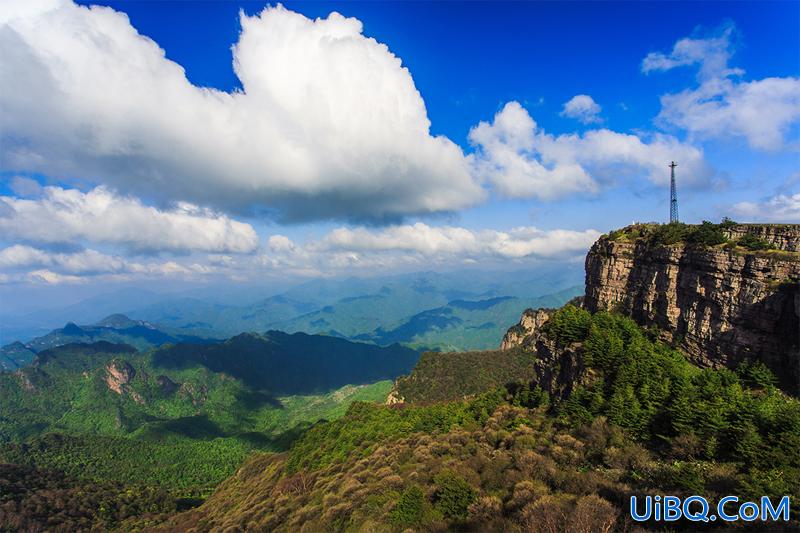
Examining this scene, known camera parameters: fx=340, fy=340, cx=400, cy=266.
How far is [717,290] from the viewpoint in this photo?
125ft

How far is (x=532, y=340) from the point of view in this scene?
129 m

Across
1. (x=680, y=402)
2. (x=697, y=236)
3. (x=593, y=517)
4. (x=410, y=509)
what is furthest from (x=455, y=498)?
(x=697, y=236)

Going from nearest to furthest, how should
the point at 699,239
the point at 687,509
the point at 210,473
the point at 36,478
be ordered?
the point at 687,509 → the point at 699,239 → the point at 36,478 → the point at 210,473

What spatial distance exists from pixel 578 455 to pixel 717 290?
27.5 meters

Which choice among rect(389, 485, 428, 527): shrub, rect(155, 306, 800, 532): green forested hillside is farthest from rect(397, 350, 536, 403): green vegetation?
rect(389, 485, 428, 527): shrub

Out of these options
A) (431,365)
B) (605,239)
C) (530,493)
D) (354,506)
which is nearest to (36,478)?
(431,365)

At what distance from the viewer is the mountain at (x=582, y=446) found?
18453mm

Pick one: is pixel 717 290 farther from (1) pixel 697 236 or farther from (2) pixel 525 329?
(2) pixel 525 329

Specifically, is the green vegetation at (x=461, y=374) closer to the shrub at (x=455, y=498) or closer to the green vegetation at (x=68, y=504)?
the green vegetation at (x=68, y=504)

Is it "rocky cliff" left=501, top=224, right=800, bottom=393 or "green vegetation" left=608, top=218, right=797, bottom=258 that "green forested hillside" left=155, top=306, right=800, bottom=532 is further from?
"green vegetation" left=608, top=218, right=797, bottom=258

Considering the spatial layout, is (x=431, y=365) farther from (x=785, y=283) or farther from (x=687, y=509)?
(x=687, y=509)

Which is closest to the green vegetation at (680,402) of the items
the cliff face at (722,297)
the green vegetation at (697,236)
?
the cliff face at (722,297)

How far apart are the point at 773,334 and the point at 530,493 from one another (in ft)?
108

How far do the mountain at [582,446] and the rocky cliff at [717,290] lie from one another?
390mm
